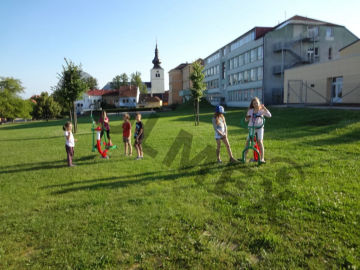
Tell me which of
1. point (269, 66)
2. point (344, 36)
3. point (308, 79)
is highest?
point (344, 36)

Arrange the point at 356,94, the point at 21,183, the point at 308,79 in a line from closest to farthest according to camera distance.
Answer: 1. the point at 21,183
2. the point at 356,94
3. the point at 308,79

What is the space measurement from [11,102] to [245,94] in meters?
57.9

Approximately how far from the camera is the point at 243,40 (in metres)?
53.2

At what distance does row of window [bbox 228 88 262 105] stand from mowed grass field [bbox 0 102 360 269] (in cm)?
4021

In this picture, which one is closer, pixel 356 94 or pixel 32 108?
pixel 356 94

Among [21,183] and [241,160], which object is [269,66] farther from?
[21,183]

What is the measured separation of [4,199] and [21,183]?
1380 millimetres

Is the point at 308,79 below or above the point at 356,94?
above

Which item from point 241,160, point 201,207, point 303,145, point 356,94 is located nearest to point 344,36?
point 356,94

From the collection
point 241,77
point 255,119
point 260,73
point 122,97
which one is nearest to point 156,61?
point 122,97

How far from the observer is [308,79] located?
32625 millimetres

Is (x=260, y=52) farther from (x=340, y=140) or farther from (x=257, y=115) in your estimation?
(x=257, y=115)

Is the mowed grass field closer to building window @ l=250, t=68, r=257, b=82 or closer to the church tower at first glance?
building window @ l=250, t=68, r=257, b=82

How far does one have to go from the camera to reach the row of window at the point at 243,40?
1944 inches
